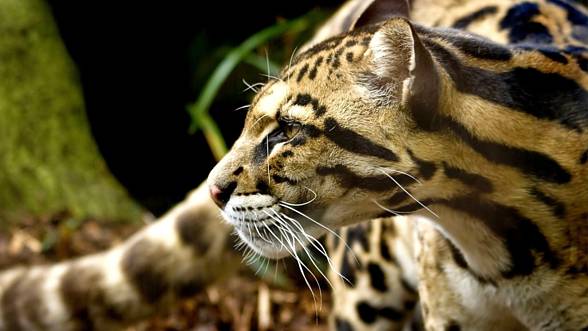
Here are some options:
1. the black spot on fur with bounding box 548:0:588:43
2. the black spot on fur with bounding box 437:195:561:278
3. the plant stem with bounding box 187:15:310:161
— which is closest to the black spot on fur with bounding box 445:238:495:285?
the black spot on fur with bounding box 437:195:561:278

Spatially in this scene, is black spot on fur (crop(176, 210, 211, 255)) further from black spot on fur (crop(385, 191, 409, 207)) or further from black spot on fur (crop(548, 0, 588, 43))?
black spot on fur (crop(548, 0, 588, 43))

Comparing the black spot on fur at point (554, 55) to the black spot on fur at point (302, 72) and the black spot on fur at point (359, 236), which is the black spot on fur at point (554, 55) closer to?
the black spot on fur at point (302, 72)

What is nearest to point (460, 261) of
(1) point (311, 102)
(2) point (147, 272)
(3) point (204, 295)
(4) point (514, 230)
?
(4) point (514, 230)

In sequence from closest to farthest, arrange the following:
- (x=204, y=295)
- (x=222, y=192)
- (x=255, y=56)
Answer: (x=222, y=192) < (x=204, y=295) < (x=255, y=56)

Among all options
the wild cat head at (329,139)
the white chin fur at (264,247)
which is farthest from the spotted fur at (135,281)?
the wild cat head at (329,139)

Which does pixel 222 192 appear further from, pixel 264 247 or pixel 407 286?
pixel 407 286

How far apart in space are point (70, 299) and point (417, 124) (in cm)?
193

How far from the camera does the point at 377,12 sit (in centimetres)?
251

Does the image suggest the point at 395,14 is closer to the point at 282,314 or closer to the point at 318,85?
the point at 318,85

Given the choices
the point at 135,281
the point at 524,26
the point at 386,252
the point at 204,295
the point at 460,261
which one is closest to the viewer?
the point at 460,261

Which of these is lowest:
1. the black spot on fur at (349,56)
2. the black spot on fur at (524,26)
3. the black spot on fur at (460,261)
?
the black spot on fur at (460,261)

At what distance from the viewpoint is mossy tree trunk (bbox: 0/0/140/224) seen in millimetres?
5191

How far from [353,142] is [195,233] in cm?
151

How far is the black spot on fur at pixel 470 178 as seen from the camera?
218 centimetres
